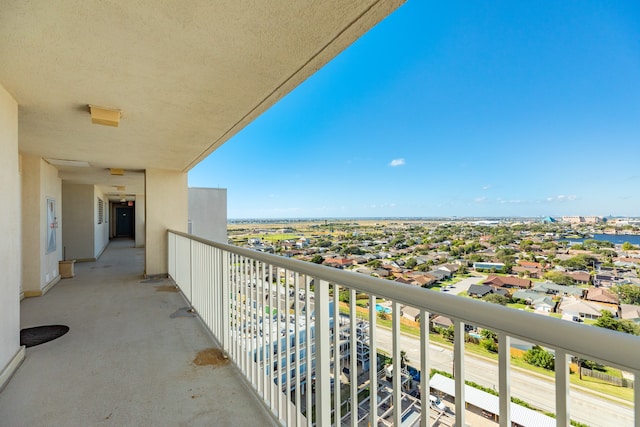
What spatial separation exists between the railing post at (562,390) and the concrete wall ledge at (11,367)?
3.25m

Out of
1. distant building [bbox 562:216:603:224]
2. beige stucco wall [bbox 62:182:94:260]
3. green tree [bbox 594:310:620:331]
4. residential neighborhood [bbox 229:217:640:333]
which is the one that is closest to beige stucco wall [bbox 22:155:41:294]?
beige stucco wall [bbox 62:182:94:260]

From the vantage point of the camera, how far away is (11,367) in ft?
7.36

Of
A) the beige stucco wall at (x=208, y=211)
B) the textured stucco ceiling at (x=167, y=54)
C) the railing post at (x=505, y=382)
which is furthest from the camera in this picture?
the beige stucco wall at (x=208, y=211)

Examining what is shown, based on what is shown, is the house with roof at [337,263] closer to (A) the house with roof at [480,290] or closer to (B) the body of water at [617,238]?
(A) the house with roof at [480,290]

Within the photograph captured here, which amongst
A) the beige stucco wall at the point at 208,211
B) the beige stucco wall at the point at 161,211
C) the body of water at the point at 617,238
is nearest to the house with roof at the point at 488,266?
the body of water at the point at 617,238

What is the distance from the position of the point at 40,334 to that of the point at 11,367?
971 mm

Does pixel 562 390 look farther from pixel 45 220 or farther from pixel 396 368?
pixel 45 220

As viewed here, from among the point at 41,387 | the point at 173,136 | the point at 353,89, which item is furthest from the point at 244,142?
the point at 41,387

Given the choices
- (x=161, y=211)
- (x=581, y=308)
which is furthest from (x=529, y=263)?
(x=161, y=211)

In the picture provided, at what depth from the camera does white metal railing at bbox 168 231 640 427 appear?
21.8 inches

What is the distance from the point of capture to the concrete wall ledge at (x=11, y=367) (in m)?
2.10

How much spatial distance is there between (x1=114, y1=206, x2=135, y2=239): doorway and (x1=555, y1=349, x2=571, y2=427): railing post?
72.6 ft

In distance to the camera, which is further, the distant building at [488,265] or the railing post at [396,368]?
the distant building at [488,265]

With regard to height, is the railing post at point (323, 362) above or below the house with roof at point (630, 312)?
below
